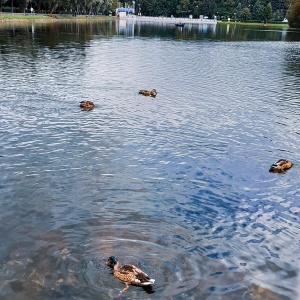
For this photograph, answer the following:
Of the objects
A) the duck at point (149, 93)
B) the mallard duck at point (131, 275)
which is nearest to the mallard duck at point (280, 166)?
the mallard duck at point (131, 275)

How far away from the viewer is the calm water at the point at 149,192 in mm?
9688

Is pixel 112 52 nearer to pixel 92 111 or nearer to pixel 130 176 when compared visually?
pixel 92 111

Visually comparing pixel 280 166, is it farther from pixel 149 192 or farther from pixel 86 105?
pixel 86 105

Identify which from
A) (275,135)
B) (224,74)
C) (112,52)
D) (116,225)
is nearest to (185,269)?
(116,225)

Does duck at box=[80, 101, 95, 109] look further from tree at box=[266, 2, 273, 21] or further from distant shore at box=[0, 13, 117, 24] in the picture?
tree at box=[266, 2, 273, 21]

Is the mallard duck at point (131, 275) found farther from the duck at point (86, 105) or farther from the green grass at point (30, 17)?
the green grass at point (30, 17)

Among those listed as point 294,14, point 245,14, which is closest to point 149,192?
point 294,14

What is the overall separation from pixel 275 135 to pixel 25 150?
11.8 meters

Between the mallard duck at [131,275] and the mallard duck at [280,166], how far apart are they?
8.31 meters

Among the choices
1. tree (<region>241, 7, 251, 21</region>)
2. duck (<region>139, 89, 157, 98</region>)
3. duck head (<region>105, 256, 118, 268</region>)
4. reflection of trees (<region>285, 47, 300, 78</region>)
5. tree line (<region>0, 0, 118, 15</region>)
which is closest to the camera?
duck head (<region>105, 256, 118, 268</region>)

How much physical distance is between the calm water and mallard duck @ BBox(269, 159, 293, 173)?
0.80 feet

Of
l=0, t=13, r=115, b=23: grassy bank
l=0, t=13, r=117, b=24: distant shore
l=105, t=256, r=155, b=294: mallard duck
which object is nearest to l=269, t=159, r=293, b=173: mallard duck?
l=105, t=256, r=155, b=294: mallard duck

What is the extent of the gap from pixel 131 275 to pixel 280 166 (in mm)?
8706

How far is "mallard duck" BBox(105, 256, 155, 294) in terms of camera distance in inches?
358
